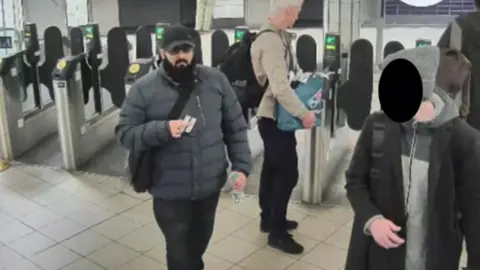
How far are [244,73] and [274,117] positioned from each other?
0.29 metres

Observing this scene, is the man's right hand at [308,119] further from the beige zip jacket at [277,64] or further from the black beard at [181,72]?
the black beard at [181,72]

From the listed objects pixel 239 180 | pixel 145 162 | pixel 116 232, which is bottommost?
pixel 116 232

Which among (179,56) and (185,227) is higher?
(179,56)

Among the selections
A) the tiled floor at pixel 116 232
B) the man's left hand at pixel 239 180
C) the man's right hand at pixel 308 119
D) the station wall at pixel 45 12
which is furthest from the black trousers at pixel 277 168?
the station wall at pixel 45 12

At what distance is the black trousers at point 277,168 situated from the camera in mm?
3152

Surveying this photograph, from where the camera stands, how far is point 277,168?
10.5 ft

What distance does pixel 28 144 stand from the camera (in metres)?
5.18

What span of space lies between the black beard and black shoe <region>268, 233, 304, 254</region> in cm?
129

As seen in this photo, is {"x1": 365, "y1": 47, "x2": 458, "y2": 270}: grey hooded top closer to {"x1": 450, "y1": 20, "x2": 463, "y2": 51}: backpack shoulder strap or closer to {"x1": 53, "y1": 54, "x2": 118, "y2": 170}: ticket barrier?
{"x1": 450, "y1": 20, "x2": 463, "y2": 51}: backpack shoulder strap

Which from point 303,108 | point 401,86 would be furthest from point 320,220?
point 401,86

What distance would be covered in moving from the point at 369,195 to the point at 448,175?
0.24 metres

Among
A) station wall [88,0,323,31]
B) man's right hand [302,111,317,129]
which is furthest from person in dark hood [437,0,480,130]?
station wall [88,0,323,31]

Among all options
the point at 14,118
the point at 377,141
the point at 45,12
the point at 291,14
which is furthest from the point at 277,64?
the point at 45,12

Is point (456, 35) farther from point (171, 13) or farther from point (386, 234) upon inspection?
point (171, 13)
